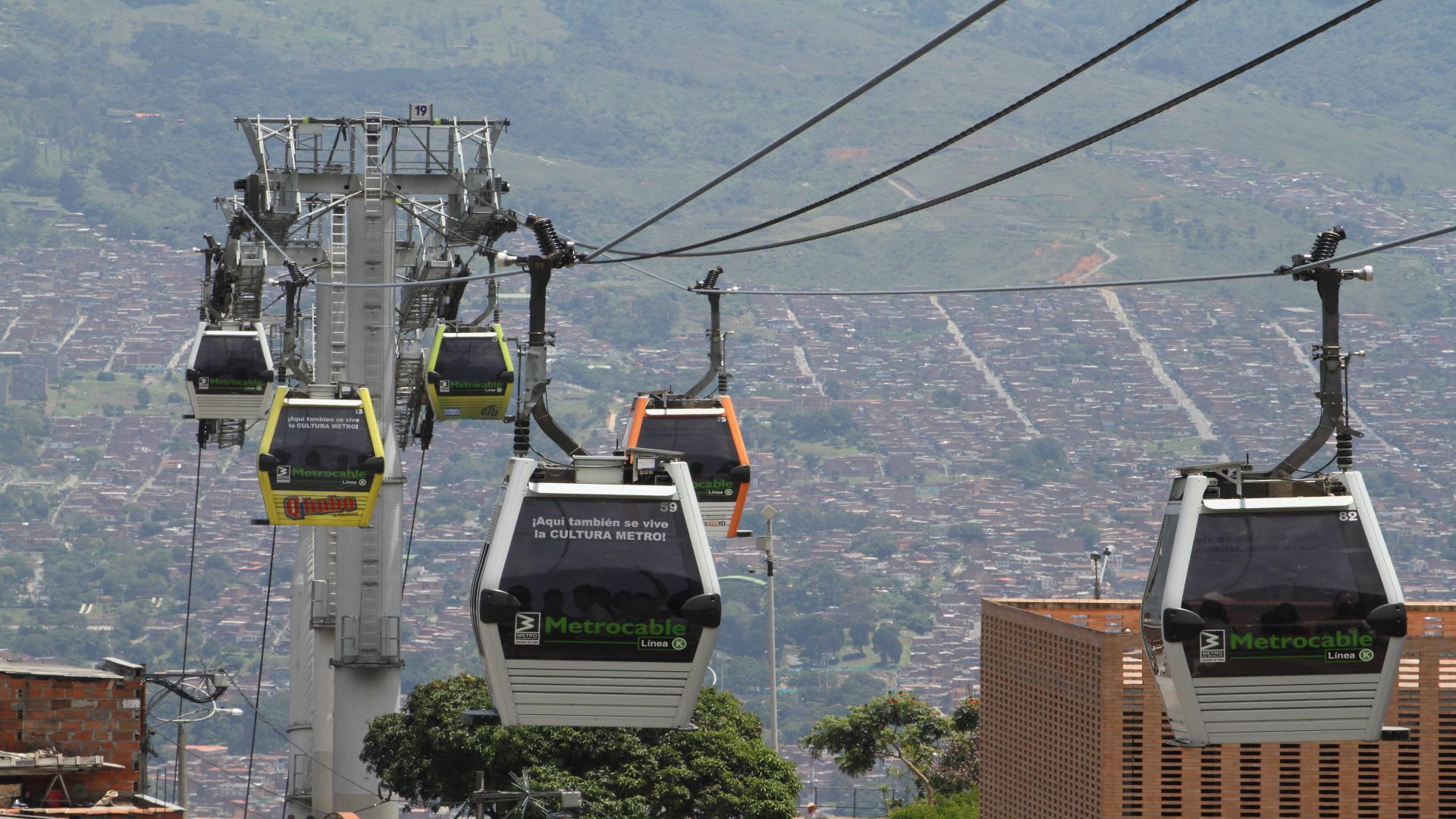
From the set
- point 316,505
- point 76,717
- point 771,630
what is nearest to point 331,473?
point 316,505

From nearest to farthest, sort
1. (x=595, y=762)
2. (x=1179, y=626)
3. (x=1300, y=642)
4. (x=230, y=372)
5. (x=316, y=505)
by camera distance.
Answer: (x=1179, y=626) < (x=1300, y=642) < (x=316, y=505) < (x=595, y=762) < (x=230, y=372)

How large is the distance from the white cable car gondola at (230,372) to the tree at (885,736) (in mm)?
17456

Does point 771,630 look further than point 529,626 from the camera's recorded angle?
Yes

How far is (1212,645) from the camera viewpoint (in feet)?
40.4

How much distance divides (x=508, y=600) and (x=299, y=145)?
28.4 meters

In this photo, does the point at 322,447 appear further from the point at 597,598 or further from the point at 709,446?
the point at 597,598

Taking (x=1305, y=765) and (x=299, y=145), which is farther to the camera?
(x=299, y=145)

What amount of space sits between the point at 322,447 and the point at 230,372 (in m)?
8.78

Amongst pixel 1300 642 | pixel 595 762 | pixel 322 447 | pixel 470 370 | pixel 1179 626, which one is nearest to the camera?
pixel 1179 626

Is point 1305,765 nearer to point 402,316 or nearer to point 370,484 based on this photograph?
point 370,484

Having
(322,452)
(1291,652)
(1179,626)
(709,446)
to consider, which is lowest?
(1291,652)

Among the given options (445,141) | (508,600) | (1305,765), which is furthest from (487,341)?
(508,600)

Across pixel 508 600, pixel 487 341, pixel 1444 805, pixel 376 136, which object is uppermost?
pixel 376 136

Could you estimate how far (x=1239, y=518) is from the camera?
492 inches
